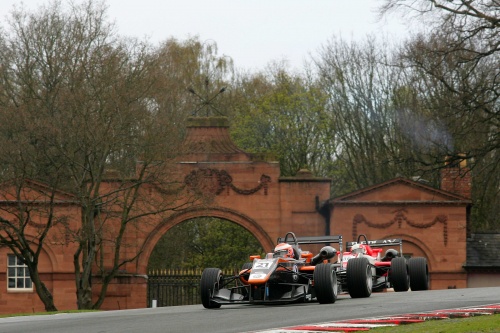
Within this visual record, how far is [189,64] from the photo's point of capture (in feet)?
256

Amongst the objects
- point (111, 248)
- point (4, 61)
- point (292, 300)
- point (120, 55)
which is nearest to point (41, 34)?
point (4, 61)

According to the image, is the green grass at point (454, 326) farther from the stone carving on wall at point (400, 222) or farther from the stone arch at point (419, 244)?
the stone arch at point (419, 244)

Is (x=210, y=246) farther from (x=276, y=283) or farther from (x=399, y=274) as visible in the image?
(x=276, y=283)

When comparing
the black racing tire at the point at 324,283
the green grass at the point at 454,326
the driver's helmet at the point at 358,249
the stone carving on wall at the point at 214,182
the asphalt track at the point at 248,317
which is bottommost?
the asphalt track at the point at 248,317

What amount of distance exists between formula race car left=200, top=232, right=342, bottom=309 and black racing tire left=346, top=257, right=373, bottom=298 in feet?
2.80

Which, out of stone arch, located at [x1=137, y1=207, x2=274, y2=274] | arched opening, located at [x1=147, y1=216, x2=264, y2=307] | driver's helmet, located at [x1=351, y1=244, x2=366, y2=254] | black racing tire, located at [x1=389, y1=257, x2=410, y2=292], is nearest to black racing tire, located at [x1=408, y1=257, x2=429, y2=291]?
black racing tire, located at [x1=389, y1=257, x2=410, y2=292]

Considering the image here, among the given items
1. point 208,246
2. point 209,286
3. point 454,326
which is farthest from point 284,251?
point 208,246

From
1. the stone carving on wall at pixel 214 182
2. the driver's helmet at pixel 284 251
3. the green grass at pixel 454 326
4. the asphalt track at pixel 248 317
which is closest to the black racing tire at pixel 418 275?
the asphalt track at pixel 248 317

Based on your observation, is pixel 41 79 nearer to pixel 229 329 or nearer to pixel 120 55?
pixel 120 55

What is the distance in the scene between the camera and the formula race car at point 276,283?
25.1 meters

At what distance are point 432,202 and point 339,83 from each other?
68.1 feet

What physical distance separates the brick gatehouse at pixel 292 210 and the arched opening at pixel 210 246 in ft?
45.6

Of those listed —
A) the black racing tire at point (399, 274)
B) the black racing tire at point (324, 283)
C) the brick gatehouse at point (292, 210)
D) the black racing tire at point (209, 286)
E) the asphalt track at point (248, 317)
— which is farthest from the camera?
the brick gatehouse at point (292, 210)

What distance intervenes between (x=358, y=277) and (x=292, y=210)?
847 inches
